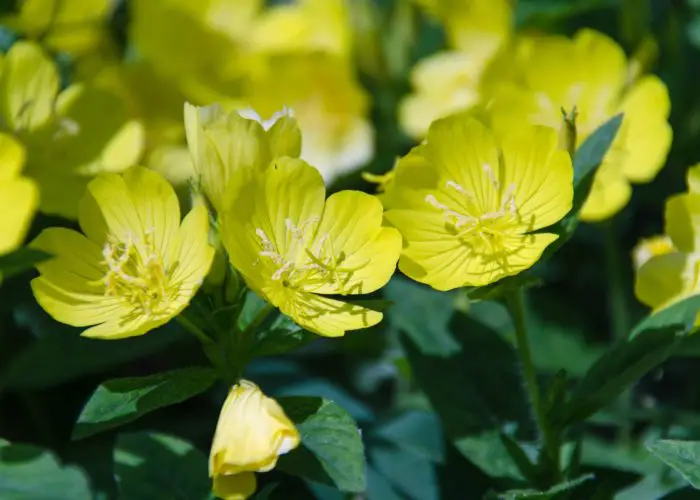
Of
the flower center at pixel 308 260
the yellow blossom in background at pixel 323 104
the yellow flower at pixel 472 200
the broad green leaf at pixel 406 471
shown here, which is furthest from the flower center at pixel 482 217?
the yellow blossom in background at pixel 323 104

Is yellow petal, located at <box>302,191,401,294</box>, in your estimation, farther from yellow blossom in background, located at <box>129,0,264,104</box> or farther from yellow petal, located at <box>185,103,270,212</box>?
yellow blossom in background, located at <box>129,0,264,104</box>

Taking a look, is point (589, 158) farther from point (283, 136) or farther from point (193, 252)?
point (193, 252)

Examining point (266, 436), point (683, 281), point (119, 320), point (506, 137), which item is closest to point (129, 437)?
point (119, 320)

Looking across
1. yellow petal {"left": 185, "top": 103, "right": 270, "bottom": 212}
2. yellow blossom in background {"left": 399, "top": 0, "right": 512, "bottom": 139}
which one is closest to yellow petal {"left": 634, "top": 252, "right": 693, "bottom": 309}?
yellow petal {"left": 185, "top": 103, "right": 270, "bottom": 212}

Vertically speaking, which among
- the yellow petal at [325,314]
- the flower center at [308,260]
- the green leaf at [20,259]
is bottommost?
the yellow petal at [325,314]

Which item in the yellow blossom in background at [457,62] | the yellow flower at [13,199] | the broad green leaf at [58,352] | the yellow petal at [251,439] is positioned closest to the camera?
the yellow petal at [251,439]

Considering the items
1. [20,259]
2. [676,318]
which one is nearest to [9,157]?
[20,259]

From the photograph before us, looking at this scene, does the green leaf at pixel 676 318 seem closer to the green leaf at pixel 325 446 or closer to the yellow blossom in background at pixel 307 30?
the green leaf at pixel 325 446
